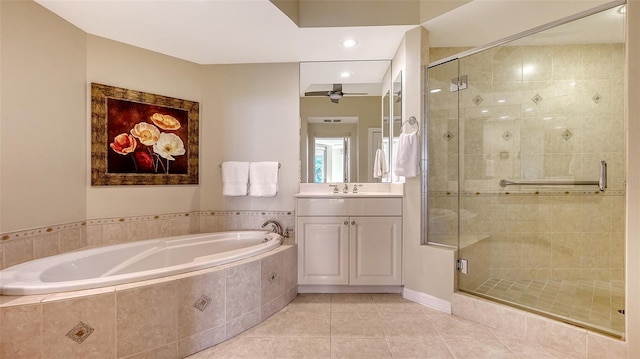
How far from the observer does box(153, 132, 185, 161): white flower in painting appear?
2408mm

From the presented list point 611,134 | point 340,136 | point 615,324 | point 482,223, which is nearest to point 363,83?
point 340,136

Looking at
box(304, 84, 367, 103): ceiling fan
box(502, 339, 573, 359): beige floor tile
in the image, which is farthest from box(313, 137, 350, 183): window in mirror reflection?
box(502, 339, 573, 359): beige floor tile

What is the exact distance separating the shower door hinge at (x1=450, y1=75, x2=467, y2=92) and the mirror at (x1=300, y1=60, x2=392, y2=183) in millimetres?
674

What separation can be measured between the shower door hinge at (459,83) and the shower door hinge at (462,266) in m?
1.33

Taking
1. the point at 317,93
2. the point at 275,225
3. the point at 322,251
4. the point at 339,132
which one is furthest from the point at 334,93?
the point at 322,251

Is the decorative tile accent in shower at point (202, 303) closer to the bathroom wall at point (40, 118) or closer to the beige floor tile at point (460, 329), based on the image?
the bathroom wall at point (40, 118)

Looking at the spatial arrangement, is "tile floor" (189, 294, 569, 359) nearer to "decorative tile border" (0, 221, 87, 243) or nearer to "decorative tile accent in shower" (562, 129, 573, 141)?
"decorative tile border" (0, 221, 87, 243)

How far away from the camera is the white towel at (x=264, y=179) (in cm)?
250

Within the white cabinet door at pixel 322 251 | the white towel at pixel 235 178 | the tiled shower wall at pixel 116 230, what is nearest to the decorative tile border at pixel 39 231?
the tiled shower wall at pixel 116 230

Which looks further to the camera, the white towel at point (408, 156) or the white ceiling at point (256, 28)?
the white towel at point (408, 156)

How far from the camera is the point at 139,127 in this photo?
2303mm

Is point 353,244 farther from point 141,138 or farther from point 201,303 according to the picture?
point 141,138

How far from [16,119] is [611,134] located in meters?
3.78

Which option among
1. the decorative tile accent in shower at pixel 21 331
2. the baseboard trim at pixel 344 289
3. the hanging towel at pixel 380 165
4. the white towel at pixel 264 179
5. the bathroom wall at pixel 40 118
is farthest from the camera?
the hanging towel at pixel 380 165
